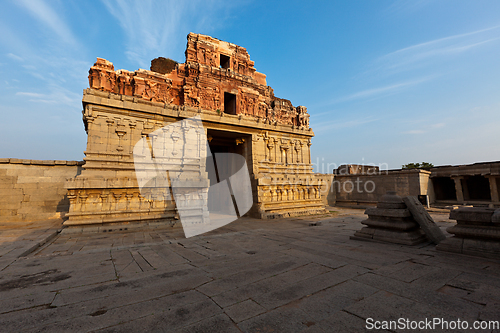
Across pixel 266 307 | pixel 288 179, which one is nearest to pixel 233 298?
pixel 266 307

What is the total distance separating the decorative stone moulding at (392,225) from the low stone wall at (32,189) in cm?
1396

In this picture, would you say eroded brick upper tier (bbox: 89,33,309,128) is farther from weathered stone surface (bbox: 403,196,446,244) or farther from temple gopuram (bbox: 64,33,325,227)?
weathered stone surface (bbox: 403,196,446,244)

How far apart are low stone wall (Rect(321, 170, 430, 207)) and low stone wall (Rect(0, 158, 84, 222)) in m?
20.1

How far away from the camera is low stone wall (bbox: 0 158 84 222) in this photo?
11.3 m

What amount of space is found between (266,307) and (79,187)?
9769 mm

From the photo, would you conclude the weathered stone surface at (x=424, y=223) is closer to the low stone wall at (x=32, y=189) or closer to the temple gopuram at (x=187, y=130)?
the temple gopuram at (x=187, y=130)

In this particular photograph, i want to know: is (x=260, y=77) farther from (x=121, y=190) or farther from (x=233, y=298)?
(x=233, y=298)

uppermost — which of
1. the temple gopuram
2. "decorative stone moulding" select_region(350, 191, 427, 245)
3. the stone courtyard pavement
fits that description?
the temple gopuram

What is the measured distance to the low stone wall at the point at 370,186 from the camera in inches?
692

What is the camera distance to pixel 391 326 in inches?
89.1

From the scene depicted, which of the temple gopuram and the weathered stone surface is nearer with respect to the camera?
the weathered stone surface

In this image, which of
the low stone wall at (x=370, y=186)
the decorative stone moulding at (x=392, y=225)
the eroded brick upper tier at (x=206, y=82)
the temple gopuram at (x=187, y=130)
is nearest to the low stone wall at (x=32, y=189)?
the temple gopuram at (x=187, y=130)

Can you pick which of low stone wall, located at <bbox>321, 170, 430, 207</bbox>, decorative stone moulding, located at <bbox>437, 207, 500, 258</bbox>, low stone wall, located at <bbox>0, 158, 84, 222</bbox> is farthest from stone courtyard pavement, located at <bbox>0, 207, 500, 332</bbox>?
low stone wall, located at <bbox>321, 170, 430, 207</bbox>

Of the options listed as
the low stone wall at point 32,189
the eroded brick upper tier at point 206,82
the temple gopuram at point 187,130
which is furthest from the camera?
the eroded brick upper tier at point 206,82
